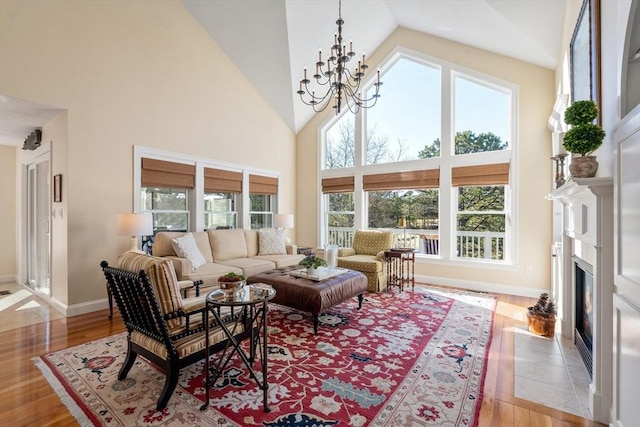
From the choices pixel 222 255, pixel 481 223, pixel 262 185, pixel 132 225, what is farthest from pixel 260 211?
pixel 481 223

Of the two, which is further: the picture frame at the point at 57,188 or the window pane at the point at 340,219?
the window pane at the point at 340,219

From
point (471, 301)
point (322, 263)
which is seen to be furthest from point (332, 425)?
point (471, 301)

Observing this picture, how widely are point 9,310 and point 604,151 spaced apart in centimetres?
643

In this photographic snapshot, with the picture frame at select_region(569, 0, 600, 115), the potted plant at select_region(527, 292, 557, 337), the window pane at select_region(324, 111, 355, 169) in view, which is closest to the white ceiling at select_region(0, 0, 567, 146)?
the picture frame at select_region(569, 0, 600, 115)

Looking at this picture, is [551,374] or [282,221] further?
[282,221]

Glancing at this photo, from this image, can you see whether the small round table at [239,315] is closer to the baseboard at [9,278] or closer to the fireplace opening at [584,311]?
the fireplace opening at [584,311]

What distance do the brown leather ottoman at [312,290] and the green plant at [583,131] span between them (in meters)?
2.37

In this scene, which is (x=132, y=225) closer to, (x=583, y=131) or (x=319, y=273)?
(x=319, y=273)

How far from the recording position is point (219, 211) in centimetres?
548

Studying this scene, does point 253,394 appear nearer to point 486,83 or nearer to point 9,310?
point 9,310

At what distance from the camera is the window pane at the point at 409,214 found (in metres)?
5.43

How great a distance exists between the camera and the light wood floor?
1.83 metres

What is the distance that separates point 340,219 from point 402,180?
5.47ft

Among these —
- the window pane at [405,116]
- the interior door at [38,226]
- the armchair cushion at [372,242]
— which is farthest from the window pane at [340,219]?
the interior door at [38,226]
